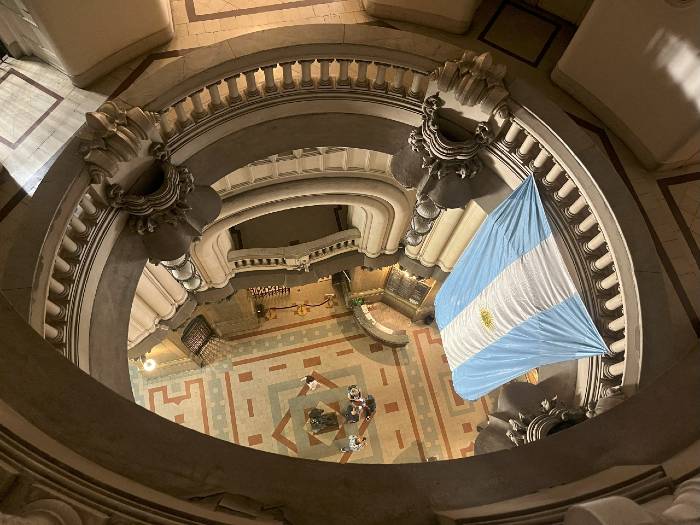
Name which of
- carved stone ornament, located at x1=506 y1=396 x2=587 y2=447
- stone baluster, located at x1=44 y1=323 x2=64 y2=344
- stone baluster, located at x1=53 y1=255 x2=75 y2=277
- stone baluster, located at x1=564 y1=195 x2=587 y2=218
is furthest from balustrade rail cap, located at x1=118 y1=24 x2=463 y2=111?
carved stone ornament, located at x1=506 y1=396 x2=587 y2=447

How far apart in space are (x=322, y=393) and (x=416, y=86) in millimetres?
7465

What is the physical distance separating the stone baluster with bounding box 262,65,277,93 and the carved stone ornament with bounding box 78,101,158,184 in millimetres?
1362

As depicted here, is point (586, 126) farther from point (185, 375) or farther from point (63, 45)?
point (185, 375)

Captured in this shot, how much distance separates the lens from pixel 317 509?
2869 millimetres

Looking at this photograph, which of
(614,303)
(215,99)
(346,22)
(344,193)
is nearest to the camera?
(614,303)

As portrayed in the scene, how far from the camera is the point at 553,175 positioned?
5246 millimetres

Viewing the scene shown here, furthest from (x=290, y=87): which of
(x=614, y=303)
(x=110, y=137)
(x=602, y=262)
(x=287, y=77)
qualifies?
(x=614, y=303)

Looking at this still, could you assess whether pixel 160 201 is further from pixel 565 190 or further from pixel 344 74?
pixel 565 190

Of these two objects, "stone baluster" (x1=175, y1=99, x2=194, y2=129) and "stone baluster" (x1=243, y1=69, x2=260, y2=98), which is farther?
"stone baluster" (x1=243, y1=69, x2=260, y2=98)

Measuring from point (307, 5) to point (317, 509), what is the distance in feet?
18.9

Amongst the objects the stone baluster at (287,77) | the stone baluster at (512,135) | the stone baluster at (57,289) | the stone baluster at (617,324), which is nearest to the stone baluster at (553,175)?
the stone baluster at (512,135)

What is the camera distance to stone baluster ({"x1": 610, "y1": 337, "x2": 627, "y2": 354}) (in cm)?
471

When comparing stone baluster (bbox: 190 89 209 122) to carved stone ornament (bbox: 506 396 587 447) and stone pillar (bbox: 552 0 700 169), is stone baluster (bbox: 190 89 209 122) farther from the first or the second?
carved stone ornament (bbox: 506 396 587 447)

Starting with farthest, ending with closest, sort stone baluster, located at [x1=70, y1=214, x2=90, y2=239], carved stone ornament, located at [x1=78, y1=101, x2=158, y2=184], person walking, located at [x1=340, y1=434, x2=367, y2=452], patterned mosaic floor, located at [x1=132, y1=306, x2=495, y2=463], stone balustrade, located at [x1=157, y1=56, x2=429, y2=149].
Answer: patterned mosaic floor, located at [x1=132, y1=306, x2=495, y2=463] → person walking, located at [x1=340, y1=434, x2=367, y2=452] → stone balustrade, located at [x1=157, y1=56, x2=429, y2=149] → stone baluster, located at [x1=70, y1=214, x2=90, y2=239] → carved stone ornament, located at [x1=78, y1=101, x2=158, y2=184]
